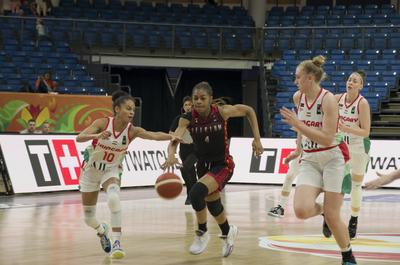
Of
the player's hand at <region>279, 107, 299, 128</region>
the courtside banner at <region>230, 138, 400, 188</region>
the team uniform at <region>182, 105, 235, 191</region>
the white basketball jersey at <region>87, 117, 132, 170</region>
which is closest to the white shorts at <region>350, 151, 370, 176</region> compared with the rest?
the team uniform at <region>182, 105, 235, 191</region>

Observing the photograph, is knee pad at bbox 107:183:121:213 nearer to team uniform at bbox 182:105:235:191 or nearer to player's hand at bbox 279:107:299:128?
team uniform at bbox 182:105:235:191

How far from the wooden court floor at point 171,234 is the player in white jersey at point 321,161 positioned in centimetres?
103

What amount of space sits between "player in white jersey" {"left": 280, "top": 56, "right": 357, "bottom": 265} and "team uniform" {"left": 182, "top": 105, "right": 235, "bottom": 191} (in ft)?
4.24

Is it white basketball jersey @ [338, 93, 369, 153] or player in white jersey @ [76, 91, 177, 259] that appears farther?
white basketball jersey @ [338, 93, 369, 153]

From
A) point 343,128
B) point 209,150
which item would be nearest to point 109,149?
point 209,150

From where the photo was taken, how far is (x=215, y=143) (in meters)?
9.57

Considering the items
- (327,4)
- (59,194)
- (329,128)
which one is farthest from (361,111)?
(327,4)

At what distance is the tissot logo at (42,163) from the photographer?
18.0 meters

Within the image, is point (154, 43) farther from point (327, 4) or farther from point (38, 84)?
point (327, 4)

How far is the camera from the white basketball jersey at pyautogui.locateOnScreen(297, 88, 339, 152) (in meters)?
8.23

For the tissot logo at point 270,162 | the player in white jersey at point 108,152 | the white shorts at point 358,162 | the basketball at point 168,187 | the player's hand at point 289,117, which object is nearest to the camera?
the player's hand at point 289,117

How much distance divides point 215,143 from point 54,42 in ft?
64.7

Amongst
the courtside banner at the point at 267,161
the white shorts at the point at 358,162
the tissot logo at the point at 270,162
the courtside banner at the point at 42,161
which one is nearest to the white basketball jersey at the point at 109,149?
the white shorts at the point at 358,162

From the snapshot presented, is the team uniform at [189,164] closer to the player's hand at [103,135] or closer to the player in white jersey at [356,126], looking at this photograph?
the player in white jersey at [356,126]
